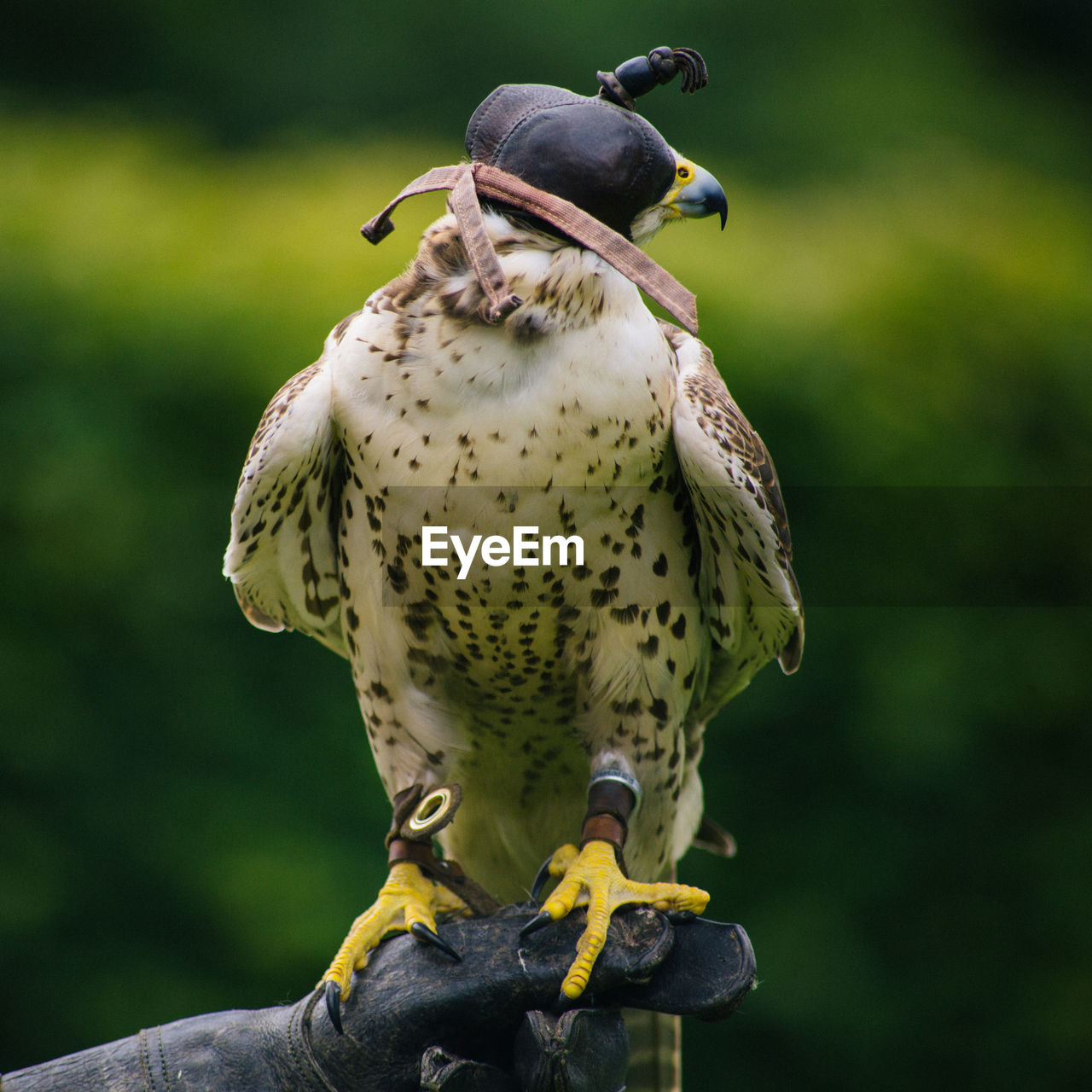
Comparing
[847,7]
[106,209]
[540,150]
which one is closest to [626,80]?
[540,150]

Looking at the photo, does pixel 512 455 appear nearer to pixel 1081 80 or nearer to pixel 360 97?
pixel 360 97

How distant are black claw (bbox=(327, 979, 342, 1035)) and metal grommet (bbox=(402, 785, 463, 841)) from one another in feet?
0.76

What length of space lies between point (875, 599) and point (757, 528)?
1.20 metres

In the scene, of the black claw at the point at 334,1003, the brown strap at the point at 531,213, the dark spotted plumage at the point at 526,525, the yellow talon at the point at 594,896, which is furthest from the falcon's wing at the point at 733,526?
the black claw at the point at 334,1003

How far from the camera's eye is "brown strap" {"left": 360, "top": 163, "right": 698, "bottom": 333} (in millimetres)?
1689

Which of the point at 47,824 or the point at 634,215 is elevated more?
the point at 634,215

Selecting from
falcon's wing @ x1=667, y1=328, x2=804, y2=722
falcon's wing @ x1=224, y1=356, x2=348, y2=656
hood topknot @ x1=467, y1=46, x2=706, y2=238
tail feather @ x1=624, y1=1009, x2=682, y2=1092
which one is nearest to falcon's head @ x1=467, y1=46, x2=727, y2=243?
hood topknot @ x1=467, y1=46, x2=706, y2=238

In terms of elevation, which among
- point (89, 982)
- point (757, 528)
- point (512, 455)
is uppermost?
point (512, 455)

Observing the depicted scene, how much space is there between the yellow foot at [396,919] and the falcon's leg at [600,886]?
0.16 m

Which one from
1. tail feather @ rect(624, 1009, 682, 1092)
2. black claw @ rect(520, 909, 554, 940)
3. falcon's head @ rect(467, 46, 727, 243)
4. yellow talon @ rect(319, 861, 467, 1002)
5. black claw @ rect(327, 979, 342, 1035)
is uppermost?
falcon's head @ rect(467, 46, 727, 243)

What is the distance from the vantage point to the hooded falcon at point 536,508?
1.74 m

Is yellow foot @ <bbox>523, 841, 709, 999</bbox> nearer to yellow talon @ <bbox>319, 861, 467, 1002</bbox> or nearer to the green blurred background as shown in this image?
yellow talon @ <bbox>319, 861, 467, 1002</bbox>

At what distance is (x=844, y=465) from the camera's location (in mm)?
2941

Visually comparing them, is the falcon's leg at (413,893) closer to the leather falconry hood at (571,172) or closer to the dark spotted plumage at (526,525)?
the dark spotted plumage at (526,525)
